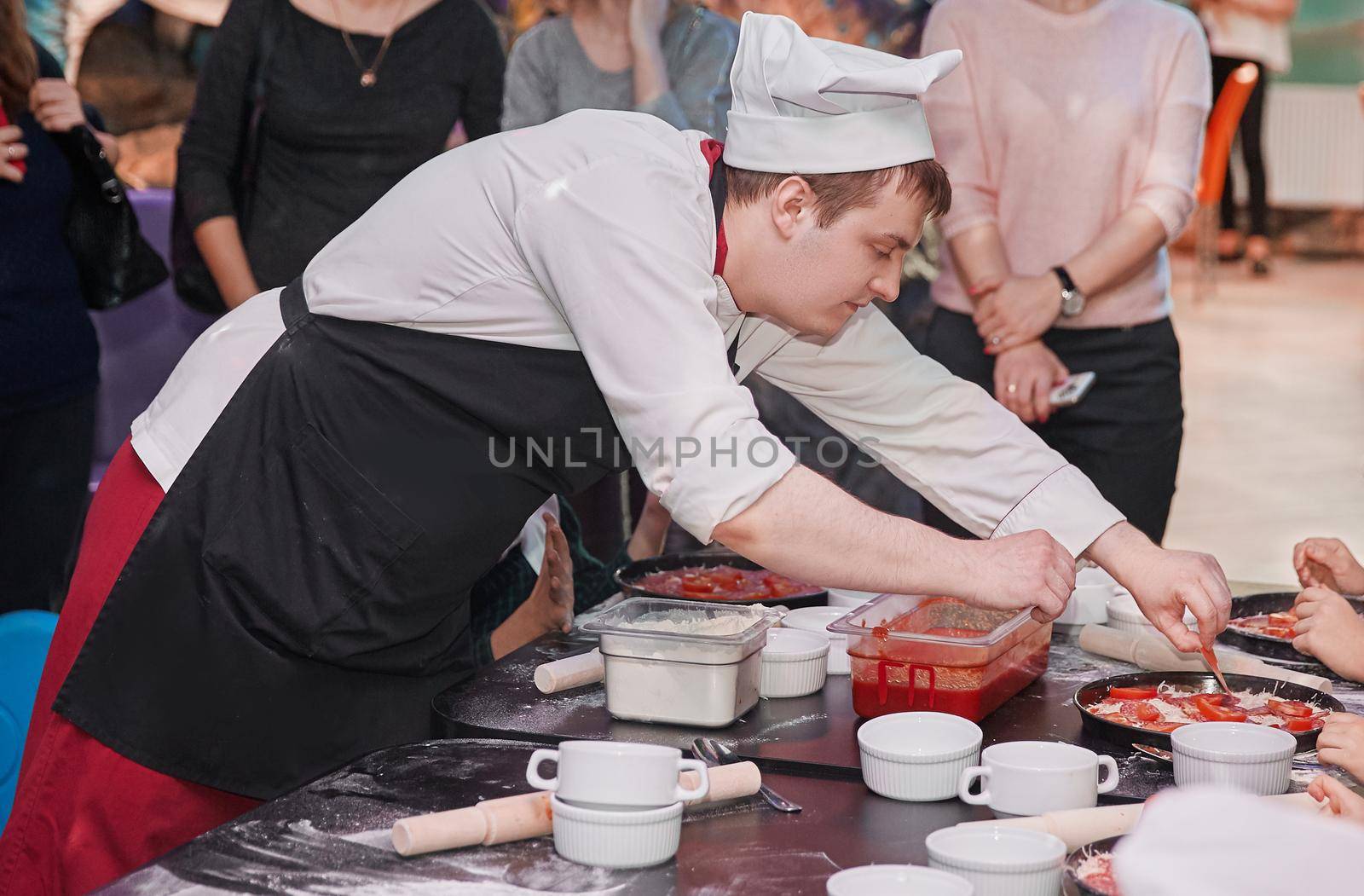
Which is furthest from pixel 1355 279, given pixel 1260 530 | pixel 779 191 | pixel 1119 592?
pixel 779 191

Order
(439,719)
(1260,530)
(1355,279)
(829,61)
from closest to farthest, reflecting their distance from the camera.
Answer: (829,61) → (439,719) → (1260,530) → (1355,279)

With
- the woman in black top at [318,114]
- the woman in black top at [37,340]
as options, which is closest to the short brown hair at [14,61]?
the woman in black top at [37,340]

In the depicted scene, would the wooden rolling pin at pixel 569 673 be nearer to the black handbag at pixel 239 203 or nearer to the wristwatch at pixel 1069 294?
the wristwatch at pixel 1069 294

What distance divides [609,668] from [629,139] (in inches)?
22.1

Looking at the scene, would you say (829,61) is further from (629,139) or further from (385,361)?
(385,361)

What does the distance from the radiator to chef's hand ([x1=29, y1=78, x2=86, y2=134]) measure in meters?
9.14

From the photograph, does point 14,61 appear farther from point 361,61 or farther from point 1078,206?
point 1078,206

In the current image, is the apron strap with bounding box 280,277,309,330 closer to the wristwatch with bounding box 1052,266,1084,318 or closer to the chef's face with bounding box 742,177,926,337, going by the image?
the chef's face with bounding box 742,177,926,337

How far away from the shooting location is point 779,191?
1515mm

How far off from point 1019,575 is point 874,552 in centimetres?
17

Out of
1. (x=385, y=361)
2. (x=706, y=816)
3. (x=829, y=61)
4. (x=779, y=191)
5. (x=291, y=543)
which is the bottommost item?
(x=706, y=816)

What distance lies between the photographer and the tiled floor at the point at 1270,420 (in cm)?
485

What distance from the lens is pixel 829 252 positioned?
5.02 ft

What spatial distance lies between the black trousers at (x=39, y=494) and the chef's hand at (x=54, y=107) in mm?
514
